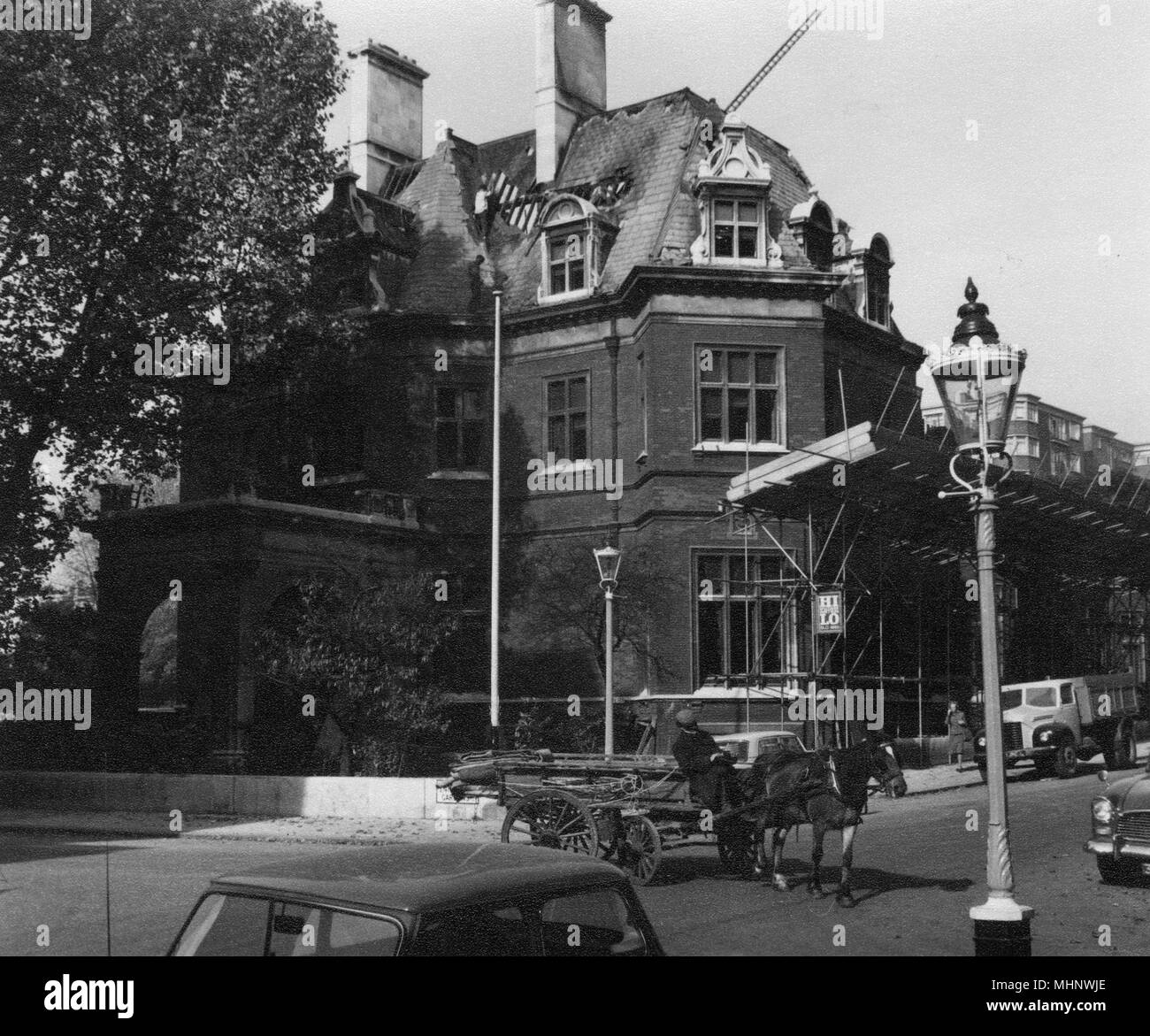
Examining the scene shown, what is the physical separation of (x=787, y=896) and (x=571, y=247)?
22748mm

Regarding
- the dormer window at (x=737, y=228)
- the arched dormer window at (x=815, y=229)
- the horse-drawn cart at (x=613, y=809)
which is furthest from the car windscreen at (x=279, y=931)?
the arched dormer window at (x=815, y=229)

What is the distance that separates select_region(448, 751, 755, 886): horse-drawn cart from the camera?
1436 centimetres

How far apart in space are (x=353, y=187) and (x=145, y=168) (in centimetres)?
817

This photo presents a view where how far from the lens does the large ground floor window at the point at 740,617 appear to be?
97.5 ft

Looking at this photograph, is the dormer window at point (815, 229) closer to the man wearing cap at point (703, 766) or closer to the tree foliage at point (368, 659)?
the tree foliage at point (368, 659)

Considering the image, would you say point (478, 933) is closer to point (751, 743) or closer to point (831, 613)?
point (751, 743)

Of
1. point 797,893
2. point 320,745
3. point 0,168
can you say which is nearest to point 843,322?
point 320,745

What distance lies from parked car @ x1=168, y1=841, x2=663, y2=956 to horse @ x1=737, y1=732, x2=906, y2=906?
7.26m

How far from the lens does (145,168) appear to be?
27.6 m

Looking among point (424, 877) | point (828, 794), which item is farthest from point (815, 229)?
point (424, 877)

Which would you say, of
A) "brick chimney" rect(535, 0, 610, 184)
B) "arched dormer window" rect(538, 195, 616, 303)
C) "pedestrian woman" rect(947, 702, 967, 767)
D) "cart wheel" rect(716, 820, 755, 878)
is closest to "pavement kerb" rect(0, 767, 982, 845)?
"pedestrian woman" rect(947, 702, 967, 767)

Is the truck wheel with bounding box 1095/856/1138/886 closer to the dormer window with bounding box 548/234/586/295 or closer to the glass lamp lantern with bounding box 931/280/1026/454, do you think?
the glass lamp lantern with bounding box 931/280/1026/454

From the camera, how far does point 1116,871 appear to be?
13906 mm

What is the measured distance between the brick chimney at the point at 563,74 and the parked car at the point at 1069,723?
61.3 ft
